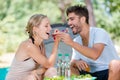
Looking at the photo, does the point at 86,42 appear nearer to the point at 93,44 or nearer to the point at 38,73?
the point at 93,44

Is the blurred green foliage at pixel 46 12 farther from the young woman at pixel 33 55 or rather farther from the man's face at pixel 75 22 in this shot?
the young woman at pixel 33 55

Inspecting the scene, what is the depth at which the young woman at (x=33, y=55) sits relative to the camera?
2.86 m

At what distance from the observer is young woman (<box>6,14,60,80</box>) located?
9.37 feet

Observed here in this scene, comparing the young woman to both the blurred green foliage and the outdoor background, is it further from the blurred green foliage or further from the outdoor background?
the blurred green foliage

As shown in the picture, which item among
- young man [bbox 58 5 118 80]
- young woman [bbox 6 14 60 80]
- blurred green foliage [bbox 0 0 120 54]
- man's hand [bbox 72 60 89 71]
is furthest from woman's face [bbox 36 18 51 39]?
blurred green foliage [bbox 0 0 120 54]

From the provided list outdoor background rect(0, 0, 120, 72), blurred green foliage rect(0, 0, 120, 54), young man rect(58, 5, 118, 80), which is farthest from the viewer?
blurred green foliage rect(0, 0, 120, 54)

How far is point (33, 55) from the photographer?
9.36ft

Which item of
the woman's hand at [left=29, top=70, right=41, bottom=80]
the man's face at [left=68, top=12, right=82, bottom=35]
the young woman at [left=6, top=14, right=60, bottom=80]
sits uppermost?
the man's face at [left=68, top=12, right=82, bottom=35]

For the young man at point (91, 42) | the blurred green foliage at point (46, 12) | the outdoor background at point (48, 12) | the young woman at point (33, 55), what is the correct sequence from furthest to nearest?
the blurred green foliage at point (46, 12) < the outdoor background at point (48, 12) < the young man at point (91, 42) < the young woman at point (33, 55)

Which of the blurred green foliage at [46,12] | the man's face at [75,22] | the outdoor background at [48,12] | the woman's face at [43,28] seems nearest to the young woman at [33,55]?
the woman's face at [43,28]

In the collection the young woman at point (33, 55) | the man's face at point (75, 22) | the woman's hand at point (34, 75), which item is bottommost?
the woman's hand at point (34, 75)

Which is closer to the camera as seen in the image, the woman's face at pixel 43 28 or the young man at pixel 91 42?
the woman's face at pixel 43 28

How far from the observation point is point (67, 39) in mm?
2795

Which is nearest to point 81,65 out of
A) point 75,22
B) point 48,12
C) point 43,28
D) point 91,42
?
point 91,42
